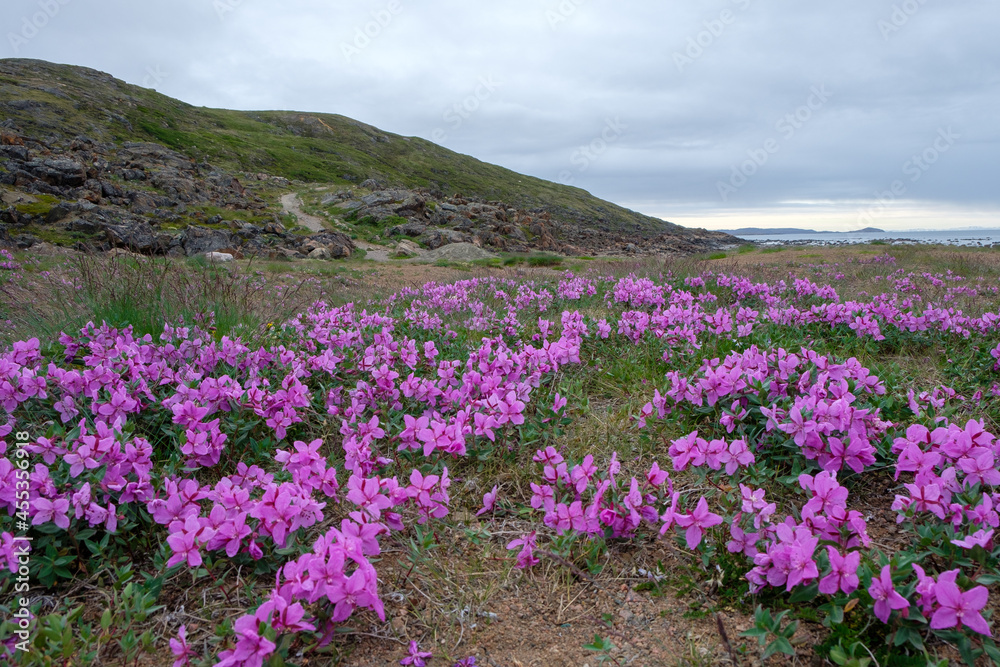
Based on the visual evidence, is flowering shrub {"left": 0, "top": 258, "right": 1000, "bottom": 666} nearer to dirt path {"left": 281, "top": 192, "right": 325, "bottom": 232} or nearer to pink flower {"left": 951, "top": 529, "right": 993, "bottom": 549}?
pink flower {"left": 951, "top": 529, "right": 993, "bottom": 549}

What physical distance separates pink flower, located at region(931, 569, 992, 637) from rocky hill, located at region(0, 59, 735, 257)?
282 inches

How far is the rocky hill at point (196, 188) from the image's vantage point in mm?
22391

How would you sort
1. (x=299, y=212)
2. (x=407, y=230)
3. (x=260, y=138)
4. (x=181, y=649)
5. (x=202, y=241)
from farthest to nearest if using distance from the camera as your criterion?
1. (x=260, y=138)
2. (x=299, y=212)
3. (x=407, y=230)
4. (x=202, y=241)
5. (x=181, y=649)

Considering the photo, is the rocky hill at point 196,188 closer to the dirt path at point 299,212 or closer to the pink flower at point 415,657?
the dirt path at point 299,212

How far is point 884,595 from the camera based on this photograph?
1.36m

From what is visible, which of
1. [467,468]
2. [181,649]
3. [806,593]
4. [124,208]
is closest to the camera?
[181,649]

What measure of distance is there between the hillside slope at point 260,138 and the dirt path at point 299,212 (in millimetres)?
19050

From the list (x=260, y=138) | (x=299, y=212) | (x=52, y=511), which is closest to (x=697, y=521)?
(x=52, y=511)

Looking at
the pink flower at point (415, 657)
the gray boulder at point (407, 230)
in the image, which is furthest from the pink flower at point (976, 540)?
the gray boulder at point (407, 230)

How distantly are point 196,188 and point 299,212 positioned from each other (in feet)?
25.6

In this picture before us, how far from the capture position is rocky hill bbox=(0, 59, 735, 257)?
22391 mm

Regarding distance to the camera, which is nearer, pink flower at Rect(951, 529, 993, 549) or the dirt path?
pink flower at Rect(951, 529, 993, 549)

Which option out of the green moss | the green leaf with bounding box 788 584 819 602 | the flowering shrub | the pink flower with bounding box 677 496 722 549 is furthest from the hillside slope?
the green leaf with bounding box 788 584 819 602

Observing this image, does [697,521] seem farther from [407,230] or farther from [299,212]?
[299,212]
